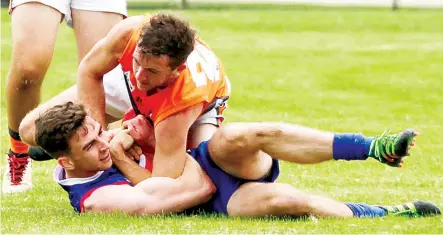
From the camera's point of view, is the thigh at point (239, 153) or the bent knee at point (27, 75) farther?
the bent knee at point (27, 75)

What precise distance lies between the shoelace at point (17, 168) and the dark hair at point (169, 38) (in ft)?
6.84

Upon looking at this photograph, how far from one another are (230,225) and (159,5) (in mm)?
22606

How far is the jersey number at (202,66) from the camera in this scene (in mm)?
6172

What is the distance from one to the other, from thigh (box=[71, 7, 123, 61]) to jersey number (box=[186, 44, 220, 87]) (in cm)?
116

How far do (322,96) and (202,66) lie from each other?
809 cm

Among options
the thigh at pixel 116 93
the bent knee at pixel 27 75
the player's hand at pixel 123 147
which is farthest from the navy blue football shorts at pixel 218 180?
the bent knee at pixel 27 75

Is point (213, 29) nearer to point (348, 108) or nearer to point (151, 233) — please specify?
point (348, 108)

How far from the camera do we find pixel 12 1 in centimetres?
751

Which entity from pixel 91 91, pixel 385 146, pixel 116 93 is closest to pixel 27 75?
pixel 116 93

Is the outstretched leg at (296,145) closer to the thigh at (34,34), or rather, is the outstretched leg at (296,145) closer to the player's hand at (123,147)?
the player's hand at (123,147)

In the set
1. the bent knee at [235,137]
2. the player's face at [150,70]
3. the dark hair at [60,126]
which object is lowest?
the dark hair at [60,126]

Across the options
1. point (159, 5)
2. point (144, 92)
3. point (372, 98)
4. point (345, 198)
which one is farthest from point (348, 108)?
point (159, 5)

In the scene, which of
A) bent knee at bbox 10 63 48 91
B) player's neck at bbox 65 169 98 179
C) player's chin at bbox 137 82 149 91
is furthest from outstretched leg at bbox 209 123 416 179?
bent knee at bbox 10 63 48 91

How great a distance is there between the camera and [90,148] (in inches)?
240
